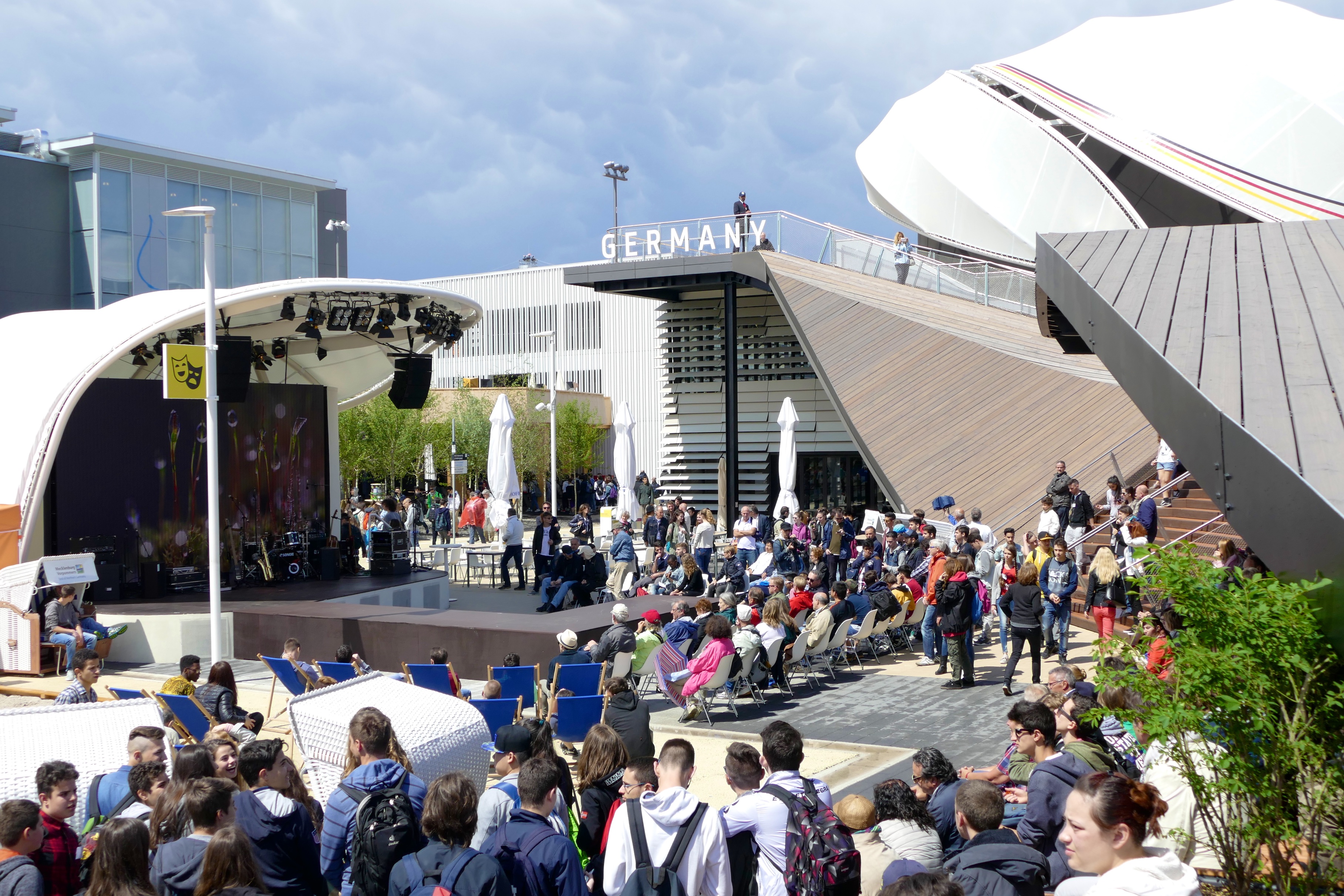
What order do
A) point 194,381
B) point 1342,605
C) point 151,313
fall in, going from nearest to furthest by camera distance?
1. point 1342,605
2. point 194,381
3. point 151,313

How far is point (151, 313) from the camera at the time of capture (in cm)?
1582

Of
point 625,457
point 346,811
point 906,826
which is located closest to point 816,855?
point 906,826

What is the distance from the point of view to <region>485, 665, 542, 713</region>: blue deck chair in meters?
9.19

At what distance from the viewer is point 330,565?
18.4 meters

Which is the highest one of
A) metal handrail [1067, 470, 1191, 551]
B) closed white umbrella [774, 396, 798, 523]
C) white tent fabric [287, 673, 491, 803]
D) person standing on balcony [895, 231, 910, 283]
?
person standing on balcony [895, 231, 910, 283]

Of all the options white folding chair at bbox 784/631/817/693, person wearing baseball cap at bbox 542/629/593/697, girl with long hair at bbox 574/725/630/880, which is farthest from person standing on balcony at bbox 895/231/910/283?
girl with long hair at bbox 574/725/630/880

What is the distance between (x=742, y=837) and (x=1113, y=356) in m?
4.78

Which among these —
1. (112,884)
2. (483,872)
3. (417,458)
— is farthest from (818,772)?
(417,458)

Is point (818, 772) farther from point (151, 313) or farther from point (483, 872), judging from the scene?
point (151, 313)

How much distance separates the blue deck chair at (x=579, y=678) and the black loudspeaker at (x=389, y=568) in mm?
9652

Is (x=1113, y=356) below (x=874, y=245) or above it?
below

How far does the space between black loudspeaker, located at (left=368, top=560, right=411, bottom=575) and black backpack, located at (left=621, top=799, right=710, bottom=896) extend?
49.4ft

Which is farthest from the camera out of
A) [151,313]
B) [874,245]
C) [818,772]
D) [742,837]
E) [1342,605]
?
[874,245]

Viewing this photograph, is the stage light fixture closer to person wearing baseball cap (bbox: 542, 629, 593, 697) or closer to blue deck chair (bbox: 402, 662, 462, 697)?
person wearing baseball cap (bbox: 542, 629, 593, 697)
